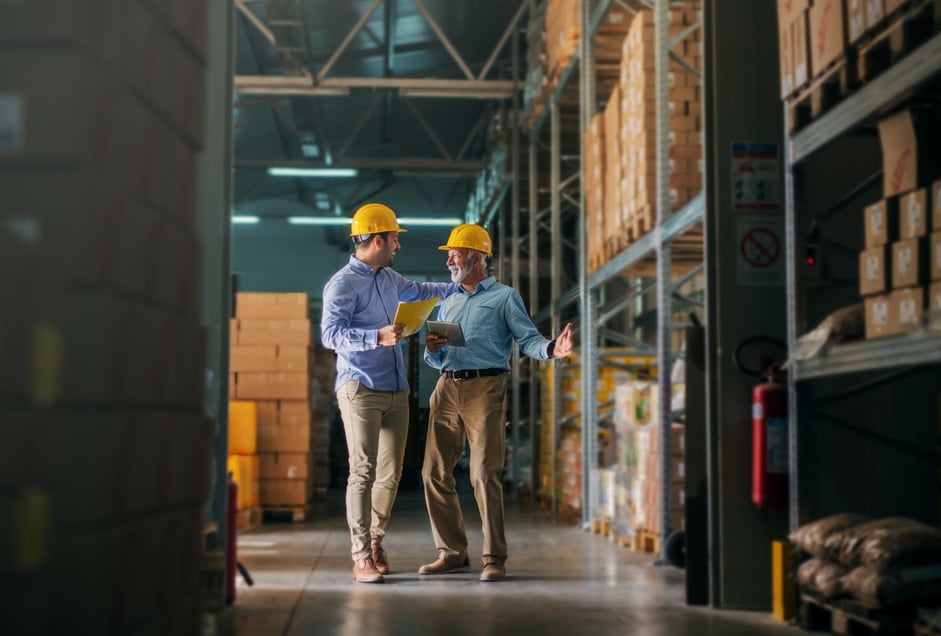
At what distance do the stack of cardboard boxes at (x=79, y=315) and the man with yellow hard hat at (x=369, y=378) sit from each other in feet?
14.5

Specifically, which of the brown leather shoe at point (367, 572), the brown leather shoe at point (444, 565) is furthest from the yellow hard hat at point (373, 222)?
the brown leather shoe at point (444, 565)

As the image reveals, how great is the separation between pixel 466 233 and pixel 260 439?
5.45 metres

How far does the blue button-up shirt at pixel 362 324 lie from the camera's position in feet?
21.9

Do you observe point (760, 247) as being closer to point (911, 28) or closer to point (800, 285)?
point (800, 285)

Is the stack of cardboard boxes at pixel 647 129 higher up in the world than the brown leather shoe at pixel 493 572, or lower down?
higher up

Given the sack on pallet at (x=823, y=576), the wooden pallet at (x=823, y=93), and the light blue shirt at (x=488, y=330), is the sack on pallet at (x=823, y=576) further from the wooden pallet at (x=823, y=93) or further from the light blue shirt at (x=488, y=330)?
the light blue shirt at (x=488, y=330)

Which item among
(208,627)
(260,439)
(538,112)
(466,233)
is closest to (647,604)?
(466,233)

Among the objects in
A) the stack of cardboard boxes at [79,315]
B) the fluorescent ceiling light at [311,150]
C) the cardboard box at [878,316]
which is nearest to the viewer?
the stack of cardboard boxes at [79,315]

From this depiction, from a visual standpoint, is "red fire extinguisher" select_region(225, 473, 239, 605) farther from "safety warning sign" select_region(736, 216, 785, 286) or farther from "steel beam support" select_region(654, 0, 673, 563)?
"steel beam support" select_region(654, 0, 673, 563)

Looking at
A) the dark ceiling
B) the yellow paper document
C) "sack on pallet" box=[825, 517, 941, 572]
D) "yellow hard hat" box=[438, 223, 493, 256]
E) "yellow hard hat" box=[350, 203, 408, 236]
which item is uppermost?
the dark ceiling

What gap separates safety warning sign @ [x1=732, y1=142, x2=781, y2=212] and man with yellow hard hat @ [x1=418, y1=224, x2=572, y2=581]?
4.84 ft

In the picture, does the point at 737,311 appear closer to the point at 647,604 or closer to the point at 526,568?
the point at 647,604

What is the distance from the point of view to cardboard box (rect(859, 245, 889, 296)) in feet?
14.9

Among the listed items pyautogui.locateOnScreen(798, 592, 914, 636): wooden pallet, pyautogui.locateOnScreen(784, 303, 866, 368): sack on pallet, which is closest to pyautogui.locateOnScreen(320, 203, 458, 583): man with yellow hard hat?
pyautogui.locateOnScreen(784, 303, 866, 368): sack on pallet
